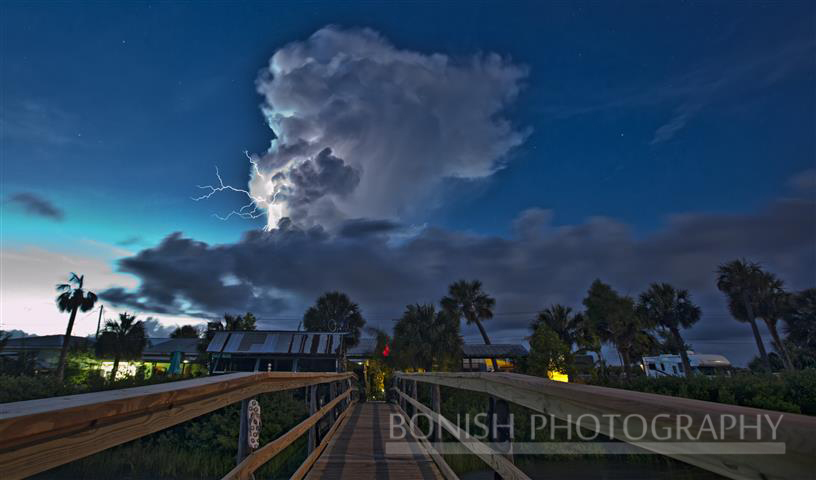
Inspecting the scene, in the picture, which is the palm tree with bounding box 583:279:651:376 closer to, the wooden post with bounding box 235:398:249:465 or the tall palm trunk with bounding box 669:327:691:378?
the tall palm trunk with bounding box 669:327:691:378

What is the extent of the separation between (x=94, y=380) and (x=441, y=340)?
19619 millimetres

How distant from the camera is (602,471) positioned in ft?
52.7

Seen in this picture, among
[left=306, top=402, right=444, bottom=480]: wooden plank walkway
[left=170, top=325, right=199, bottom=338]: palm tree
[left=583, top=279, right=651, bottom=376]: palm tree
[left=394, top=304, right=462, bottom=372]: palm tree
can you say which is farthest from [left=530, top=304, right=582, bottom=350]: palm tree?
[left=170, top=325, right=199, bottom=338]: palm tree

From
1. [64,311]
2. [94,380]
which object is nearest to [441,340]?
[94,380]

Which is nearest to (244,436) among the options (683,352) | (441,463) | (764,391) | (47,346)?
(441,463)

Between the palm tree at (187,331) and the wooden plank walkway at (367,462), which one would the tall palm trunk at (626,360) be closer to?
the wooden plank walkway at (367,462)

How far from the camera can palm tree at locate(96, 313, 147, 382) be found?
32.7m

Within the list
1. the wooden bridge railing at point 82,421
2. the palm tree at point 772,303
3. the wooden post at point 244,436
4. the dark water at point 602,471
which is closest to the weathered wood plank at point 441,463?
the wooden post at point 244,436

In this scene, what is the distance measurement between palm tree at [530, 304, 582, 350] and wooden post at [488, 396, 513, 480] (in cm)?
3696

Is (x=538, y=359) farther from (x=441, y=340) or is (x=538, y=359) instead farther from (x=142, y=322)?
(x=142, y=322)

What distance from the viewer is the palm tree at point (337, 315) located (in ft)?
148

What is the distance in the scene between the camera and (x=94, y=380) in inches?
549

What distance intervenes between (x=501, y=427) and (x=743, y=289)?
46.4 metres

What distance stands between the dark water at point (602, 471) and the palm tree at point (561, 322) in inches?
791
